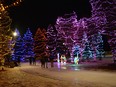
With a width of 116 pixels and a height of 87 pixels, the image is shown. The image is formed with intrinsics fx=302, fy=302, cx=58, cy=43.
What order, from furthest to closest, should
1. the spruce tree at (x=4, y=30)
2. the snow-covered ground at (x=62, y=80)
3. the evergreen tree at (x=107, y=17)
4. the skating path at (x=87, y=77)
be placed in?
the spruce tree at (x=4, y=30), the evergreen tree at (x=107, y=17), the skating path at (x=87, y=77), the snow-covered ground at (x=62, y=80)

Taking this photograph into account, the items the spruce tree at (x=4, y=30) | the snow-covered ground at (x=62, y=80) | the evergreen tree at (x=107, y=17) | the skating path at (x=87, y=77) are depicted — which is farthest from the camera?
the spruce tree at (x=4, y=30)

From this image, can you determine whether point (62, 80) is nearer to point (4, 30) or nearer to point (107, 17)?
point (107, 17)

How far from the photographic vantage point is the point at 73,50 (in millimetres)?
50094

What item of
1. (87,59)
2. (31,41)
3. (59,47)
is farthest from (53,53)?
(31,41)

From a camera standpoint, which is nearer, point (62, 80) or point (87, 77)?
point (62, 80)

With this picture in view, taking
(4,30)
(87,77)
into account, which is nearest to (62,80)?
(87,77)

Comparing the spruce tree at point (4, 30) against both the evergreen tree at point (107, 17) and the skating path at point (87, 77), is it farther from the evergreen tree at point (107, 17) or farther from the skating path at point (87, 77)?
the evergreen tree at point (107, 17)

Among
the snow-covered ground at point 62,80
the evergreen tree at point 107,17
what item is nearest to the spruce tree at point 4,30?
the evergreen tree at point 107,17

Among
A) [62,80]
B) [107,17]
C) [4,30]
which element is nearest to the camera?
[62,80]

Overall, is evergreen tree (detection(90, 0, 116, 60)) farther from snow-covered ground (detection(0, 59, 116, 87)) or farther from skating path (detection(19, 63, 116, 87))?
snow-covered ground (detection(0, 59, 116, 87))

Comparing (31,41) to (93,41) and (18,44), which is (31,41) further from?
(93,41)

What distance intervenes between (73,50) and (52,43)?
10.7 metres

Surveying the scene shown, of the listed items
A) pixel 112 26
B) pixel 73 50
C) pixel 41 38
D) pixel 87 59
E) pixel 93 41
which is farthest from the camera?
pixel 41 38

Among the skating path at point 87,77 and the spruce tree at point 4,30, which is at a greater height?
the spruce tree at point 4,30
